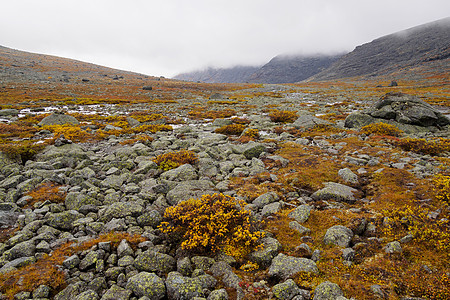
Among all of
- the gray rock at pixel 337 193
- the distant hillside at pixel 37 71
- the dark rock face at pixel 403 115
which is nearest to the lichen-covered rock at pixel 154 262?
the gray rock at pixel 337 193

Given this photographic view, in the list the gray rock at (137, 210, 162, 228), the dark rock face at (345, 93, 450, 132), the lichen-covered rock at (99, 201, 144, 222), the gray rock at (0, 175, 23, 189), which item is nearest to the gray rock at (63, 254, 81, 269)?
the lichen-covered rock at (99, 201, 144, 222)

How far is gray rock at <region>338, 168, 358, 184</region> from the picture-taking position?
9.19 metres

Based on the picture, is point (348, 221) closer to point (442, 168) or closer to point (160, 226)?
point (160, 226)

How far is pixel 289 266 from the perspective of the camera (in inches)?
201

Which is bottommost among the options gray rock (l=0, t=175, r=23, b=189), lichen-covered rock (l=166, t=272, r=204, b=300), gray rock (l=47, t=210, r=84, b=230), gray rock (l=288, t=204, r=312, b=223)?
gray rock (l=288, t=204, r=312, b=223)

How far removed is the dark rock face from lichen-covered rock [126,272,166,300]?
70.6 feet

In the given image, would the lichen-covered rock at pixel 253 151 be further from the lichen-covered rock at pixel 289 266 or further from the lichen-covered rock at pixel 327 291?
the lichen-covered rock at pixel 327 291

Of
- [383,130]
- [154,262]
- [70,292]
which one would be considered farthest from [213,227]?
[383,130]

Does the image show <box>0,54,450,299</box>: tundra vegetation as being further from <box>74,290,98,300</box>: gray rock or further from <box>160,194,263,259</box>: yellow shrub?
<box>74,290,98,300</box>: gray rock

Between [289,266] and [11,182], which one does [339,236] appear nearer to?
[289,266]

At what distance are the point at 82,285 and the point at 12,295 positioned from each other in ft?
3.96

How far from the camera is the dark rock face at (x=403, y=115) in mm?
19312

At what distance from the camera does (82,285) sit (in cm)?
471

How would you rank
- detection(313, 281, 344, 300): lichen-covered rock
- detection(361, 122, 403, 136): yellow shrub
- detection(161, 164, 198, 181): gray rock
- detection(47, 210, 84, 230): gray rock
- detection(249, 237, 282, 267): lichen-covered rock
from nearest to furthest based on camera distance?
detection(313, 281, 344, 300): lichen-covered rock
detection(249, 237, 282, 267): lichen-covered rock
detection(47, 210, 84, 230): gray rock
detection(161, 164, 198, 181): gray rock
detection(361, 122, 403, 136): yellow shrub
